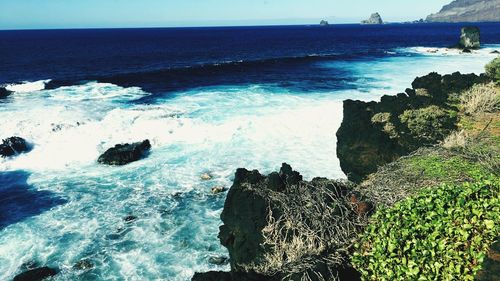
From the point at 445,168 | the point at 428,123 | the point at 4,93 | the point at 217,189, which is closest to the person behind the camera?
the point at 445,168

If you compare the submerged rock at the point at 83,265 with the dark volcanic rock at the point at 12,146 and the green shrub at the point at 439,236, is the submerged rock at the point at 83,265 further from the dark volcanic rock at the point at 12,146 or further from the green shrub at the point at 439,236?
the dark volcanic rock at the point at 12,146

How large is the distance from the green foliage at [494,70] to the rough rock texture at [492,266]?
68.5 feet

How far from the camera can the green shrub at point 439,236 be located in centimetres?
654

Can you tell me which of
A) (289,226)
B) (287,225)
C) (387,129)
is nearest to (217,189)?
(387,129)

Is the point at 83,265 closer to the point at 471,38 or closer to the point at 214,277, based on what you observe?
the point at 214,277

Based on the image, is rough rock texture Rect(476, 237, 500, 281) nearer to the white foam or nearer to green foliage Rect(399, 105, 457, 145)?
green foliage Rect(399, 105, 457, 145)

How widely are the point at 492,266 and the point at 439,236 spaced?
2.94ft

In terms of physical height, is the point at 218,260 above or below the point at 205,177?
below

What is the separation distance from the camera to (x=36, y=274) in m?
12.8

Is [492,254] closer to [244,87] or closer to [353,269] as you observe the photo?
[353,269]

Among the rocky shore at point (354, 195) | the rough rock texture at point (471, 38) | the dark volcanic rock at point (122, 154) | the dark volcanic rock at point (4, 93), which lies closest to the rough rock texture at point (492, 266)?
the rocky shore at point (354, 195)

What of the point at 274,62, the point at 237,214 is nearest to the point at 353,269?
the point at 237,214

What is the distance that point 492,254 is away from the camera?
6.30 meters

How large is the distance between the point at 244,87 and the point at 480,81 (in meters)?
26.8
